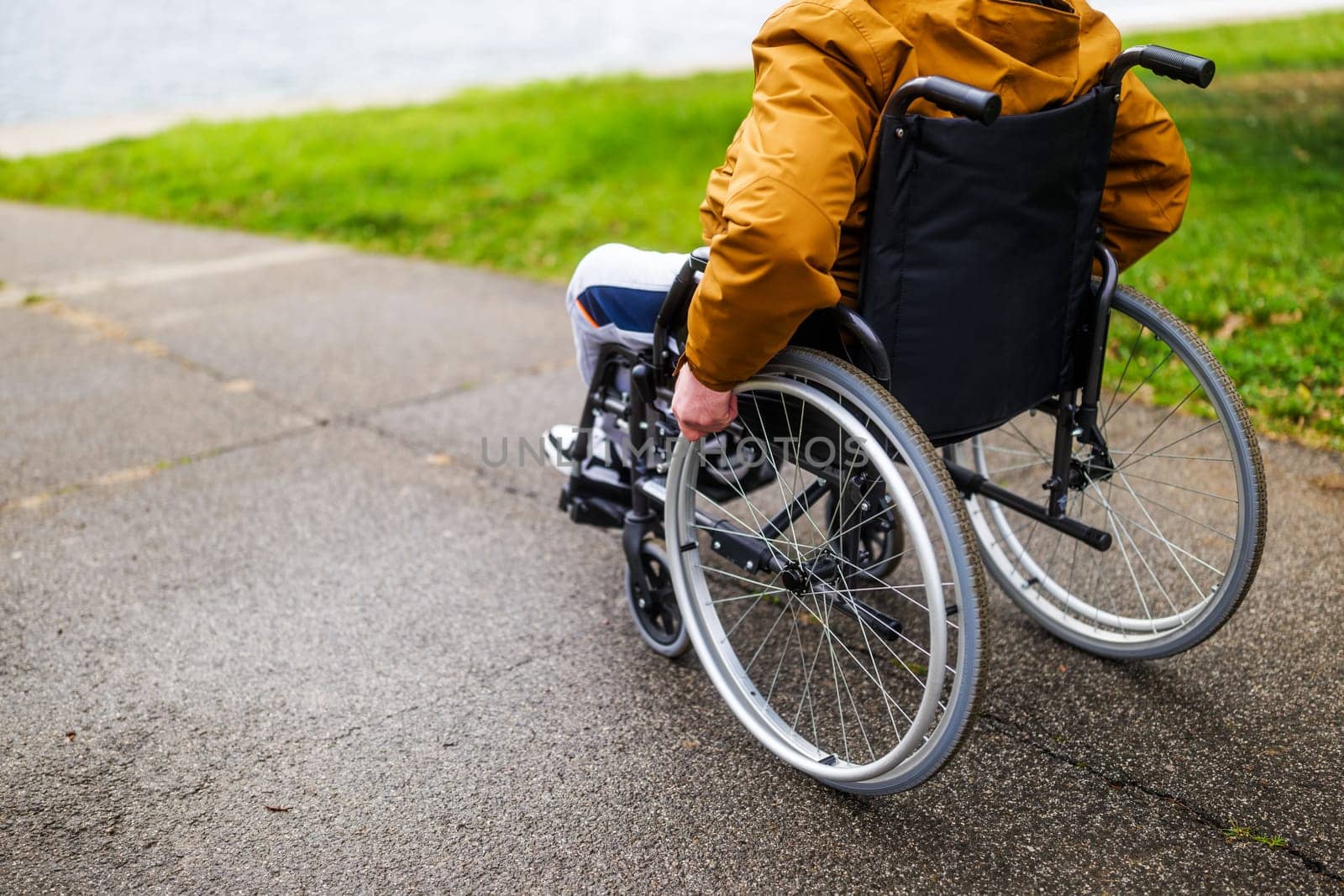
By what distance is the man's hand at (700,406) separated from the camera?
2102mm

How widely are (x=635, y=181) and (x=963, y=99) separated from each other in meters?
6.59

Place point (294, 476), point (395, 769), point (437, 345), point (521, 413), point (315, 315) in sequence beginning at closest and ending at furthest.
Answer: point (395, 769) < point (294, 476) < point (521, 413) < point (437, 345) < point (315, 315)

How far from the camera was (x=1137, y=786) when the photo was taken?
7.26ft

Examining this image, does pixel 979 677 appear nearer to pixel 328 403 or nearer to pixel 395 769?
pixel 395 769

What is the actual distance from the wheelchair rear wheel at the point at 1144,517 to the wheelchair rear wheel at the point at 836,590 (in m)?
0.33

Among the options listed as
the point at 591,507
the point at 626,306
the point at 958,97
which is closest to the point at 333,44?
the point at 591,507

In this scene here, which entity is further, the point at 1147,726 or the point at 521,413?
the point at 521,413

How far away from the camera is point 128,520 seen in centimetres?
361

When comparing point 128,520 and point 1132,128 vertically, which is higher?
point 1132,128

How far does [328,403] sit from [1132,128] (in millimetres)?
3481

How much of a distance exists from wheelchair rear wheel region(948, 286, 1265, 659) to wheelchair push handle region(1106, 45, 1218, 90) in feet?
1.48

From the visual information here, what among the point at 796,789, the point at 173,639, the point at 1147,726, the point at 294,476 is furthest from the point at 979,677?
the point at 294,476

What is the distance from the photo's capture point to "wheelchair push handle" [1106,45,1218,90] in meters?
2.03

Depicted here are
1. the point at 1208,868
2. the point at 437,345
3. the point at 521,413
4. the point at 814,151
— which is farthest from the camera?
the point at 437,345
